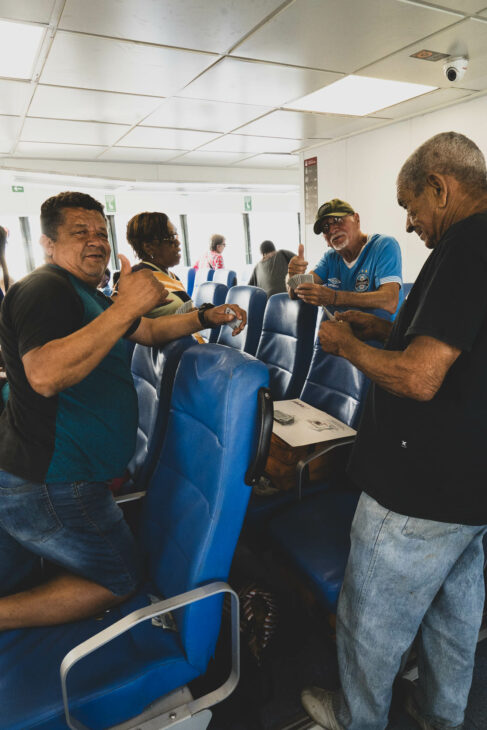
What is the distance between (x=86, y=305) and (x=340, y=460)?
47.7 inches

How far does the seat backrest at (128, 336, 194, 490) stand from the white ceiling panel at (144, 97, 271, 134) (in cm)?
287

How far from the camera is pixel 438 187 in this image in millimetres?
1000

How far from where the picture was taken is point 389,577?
1.07m

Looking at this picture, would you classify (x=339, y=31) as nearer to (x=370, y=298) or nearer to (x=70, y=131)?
(x=370, y=298)

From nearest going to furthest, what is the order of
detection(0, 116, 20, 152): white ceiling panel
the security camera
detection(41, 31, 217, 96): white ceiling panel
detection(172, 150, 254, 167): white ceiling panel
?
detection(41, 31, 217, 96): white ceiling panel, the security camera, detection(0, 116, 20, 152): white ceiling panel, detection(172, 150, 254, 167): white ceiling panel

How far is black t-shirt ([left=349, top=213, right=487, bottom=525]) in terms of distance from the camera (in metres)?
0.88

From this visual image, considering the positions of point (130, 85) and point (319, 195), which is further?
point (319, 195)

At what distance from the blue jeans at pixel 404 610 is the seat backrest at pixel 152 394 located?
28.9 inches

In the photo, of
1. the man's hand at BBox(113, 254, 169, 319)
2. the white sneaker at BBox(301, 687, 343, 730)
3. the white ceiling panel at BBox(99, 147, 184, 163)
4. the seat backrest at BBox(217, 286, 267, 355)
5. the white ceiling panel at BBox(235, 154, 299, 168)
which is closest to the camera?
the man's hand at BBox(113, 254, 169, 319)

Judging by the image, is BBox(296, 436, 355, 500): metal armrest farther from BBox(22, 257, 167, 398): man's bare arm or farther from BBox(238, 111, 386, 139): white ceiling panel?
BBox(238, 111, 386, 139): white ceiling panel

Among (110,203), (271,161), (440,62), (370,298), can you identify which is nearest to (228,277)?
(271,161)

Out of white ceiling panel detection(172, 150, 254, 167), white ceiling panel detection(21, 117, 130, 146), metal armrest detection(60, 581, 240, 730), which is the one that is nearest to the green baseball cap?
metal armrest detection(60, 581, 240, 730)

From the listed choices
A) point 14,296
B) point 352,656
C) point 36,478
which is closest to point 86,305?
point 14,296

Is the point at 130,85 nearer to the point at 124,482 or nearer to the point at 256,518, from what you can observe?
the point at 124,482
